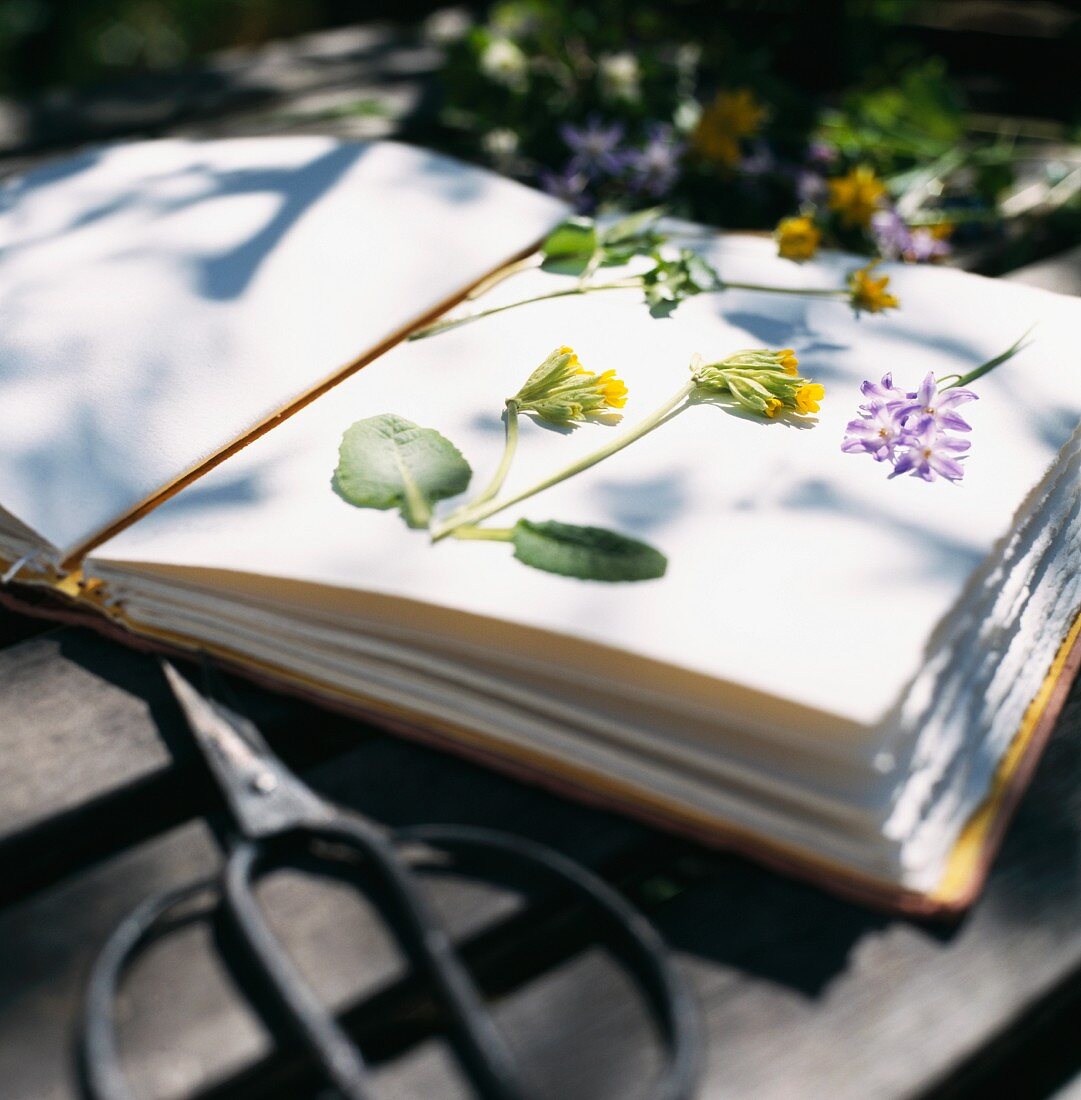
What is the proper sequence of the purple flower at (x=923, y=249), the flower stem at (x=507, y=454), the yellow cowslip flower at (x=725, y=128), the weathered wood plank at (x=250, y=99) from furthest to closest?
the weathered wood plank at (x=250, y=99), the yellow cowslip flower at (x=725, y=128), the purple flower at (x=923, y=249), the flower stem at (x=507, y=454)

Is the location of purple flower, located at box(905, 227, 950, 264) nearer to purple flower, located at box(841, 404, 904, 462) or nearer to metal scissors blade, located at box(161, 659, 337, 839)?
purple flower, located at box(841, 404, 904, 462)

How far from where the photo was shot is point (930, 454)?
2.09ft

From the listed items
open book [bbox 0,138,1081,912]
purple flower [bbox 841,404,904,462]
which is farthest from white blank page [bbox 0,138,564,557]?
purple flower [bbox 841,404,904,462]

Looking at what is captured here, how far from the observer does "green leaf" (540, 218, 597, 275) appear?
34.2 inches

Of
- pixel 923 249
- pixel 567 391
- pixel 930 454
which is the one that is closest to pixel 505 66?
pixel 923 249

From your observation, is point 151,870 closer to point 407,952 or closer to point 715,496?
point 407,952

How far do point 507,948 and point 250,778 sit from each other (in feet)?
0.47

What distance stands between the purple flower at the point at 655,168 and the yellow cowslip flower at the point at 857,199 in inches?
Result: 7.5

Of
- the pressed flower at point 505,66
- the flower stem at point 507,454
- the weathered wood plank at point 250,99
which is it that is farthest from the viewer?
the weathered wood plank at point 250,99

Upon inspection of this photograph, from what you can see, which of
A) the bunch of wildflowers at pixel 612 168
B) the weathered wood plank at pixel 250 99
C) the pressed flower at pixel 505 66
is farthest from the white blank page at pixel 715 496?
the weathered wood plank at pixel 250 99

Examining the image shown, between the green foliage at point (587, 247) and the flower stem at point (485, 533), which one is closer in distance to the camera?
the flower stem at point (485, 533)

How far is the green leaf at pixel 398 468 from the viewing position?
0.60 m

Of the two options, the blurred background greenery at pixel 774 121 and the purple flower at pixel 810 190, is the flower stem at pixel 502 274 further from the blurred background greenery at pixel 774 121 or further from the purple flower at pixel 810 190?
the purple flower at pixel 810 190

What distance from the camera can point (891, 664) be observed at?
1.58 feet
